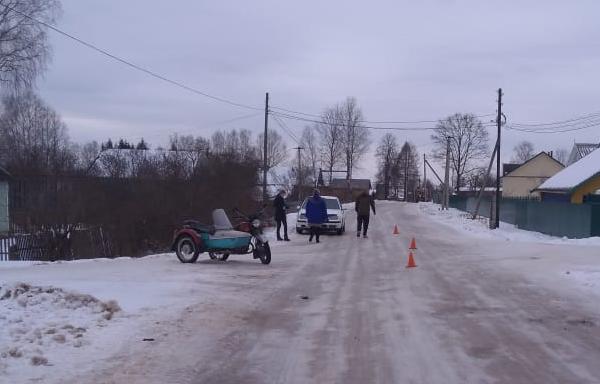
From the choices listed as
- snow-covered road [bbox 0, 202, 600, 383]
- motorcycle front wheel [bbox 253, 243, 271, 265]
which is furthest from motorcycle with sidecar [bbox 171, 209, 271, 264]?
snow-covered road [bbox 0, 202, 600, 383]

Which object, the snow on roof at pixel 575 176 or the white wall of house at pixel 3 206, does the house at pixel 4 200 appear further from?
the snow on roof at pixel 575 176

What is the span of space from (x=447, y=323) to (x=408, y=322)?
0.51 meters

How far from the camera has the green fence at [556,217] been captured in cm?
2605

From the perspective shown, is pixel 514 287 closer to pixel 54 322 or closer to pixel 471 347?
pixel 471 347

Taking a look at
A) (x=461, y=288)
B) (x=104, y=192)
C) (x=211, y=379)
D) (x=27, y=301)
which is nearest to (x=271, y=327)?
(x=211, y=379)

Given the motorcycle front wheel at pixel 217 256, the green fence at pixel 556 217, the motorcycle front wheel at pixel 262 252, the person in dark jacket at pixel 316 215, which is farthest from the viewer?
the green fence at pixel 556 217

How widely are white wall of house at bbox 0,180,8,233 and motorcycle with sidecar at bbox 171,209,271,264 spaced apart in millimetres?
13787

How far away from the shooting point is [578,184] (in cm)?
3562

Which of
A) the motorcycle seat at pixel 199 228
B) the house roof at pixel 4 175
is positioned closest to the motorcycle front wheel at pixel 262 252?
the motorcycle seat at pixel 199 228

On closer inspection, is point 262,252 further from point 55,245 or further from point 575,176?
point 575,176

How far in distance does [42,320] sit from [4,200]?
85.9ft

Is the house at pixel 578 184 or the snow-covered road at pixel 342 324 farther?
the house at pixel 578 184

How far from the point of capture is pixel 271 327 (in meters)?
8.73

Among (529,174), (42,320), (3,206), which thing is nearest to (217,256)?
A: (42,320)
